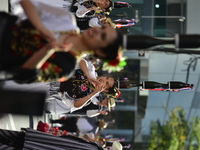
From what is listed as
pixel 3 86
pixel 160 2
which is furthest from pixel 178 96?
pixel 3 86

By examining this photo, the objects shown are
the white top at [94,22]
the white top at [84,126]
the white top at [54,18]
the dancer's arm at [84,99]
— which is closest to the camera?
the white top at [54,18]

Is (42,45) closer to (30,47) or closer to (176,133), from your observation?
(30,47)

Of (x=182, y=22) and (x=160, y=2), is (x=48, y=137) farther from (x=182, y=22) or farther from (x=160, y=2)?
(x=182, y=22)

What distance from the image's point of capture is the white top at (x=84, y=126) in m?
8.30

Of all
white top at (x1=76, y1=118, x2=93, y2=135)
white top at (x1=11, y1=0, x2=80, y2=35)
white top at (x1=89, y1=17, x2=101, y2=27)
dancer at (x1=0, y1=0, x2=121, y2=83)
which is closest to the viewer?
dancer at (x1=0, y1=0, x2=121, y2=83)

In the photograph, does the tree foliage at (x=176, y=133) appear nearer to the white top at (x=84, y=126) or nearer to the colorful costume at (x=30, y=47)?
the white top at (x=84, y=126)

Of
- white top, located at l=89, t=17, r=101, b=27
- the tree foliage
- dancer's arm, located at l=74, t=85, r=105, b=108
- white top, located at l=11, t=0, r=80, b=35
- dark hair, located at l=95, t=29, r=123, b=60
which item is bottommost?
the tree foliage

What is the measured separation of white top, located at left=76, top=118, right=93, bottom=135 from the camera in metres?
8.30

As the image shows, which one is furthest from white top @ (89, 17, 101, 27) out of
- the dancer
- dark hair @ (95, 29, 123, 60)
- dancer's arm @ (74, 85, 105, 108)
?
dark hair @ (95, 29, 123, 60)

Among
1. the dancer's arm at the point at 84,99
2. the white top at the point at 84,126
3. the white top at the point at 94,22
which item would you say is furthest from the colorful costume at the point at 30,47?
the white top at the point at 84,126

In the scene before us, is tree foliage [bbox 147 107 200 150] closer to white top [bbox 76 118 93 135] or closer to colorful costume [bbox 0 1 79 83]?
white top [bbox 76 118 93 135]

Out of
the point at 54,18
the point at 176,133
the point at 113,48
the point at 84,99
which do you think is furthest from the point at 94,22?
the point at 176,133

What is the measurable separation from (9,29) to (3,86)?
75 cm

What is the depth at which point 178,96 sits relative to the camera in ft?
37.5
